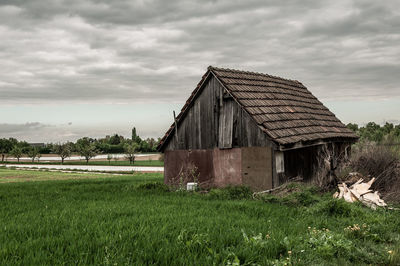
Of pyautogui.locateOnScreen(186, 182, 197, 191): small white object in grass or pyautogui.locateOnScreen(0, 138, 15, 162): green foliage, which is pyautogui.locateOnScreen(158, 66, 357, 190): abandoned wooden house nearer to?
pyautogui.locateOnScreen(186, 182, 197, 191): small white object in grass

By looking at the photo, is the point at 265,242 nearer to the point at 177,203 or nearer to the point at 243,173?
the point at 177,203

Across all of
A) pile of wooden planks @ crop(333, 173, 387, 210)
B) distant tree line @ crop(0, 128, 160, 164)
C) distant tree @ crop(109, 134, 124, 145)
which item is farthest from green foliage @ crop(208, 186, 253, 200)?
distant tree @ crop(109, 134, 124, 145)

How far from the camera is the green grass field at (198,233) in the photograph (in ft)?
18.3

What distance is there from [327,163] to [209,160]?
4.85 metres

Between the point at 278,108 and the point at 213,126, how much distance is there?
325cm

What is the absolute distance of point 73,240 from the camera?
6258mm

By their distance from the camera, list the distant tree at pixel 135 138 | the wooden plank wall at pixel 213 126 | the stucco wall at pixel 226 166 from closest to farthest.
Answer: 1. the stucco wall at pixel 226 166
2. the wooden plank wall at pixel 213 126
3. the distant tree at pixel 135 138

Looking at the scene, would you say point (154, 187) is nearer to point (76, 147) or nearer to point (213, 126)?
point (213, 126)

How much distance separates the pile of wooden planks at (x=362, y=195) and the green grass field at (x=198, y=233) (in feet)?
2.35

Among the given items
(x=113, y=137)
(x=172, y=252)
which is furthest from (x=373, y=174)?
(x=113, y=137)

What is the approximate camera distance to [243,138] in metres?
→ 14.4

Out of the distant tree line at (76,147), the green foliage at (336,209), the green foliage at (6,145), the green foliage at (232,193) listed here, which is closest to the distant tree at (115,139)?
the distant tree line at (76,147)

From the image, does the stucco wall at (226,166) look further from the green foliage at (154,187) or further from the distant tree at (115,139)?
the distant tree at (115,139)

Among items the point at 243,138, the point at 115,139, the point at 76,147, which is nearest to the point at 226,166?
the point at 243,138
